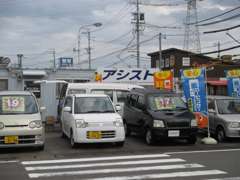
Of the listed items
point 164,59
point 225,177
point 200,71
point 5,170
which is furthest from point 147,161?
point 164,59

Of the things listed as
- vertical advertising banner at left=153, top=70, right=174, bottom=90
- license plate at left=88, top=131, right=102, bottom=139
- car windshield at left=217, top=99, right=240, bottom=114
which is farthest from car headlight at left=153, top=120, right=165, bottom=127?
vertical advertising banner at left=153, top=70, right=174, bottom=90

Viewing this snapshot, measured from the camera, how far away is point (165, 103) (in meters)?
14.9

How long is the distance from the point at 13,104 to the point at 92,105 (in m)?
2.44

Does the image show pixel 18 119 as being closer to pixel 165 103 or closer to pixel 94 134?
pixel 94 134

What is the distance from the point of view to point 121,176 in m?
9.28

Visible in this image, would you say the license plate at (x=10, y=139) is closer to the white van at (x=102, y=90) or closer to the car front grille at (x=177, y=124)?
the car front grille at (x=177, y=124)

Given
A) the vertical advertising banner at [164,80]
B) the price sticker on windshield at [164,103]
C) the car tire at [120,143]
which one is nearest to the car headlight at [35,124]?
the car tire at [120,143]

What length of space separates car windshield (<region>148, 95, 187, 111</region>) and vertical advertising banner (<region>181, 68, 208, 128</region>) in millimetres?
955

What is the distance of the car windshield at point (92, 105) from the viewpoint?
1412 centimetres

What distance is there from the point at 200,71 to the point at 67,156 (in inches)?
231

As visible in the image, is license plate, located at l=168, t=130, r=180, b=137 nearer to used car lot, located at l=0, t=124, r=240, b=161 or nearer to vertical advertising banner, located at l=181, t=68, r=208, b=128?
used car lot, located at l=0, t=124, r=240, b=161

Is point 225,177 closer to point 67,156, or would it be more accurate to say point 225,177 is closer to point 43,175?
point 43,175

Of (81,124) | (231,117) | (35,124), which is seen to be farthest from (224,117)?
(35,124)

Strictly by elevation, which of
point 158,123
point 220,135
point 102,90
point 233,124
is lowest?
point 220,135
